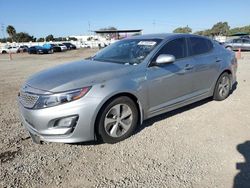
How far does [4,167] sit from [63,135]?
2.81 feet

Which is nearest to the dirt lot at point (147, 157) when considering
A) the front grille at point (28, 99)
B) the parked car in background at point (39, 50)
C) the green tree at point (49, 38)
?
the front grille at point (28, 99)

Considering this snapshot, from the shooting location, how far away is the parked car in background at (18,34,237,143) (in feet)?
11.4

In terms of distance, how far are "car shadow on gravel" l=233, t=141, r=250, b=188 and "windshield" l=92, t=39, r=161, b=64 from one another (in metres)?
2.06

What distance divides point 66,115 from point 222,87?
3990 millimetres

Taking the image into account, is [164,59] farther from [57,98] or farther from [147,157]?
[57,98]

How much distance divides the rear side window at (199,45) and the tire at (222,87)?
2.55 feet

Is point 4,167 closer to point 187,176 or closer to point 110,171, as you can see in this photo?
point 110,171

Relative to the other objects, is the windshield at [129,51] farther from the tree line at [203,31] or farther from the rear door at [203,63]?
the tree line at [203,31]

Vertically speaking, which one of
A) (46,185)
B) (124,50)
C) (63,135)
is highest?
(124,50)

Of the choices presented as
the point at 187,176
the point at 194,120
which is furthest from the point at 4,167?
the point at 194,120

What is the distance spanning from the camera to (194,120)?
4.80m

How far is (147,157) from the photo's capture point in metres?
3.51

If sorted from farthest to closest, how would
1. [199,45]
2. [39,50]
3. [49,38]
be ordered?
[49,38], [39,50], [199,45]

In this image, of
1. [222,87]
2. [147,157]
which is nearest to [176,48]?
[222,87]
